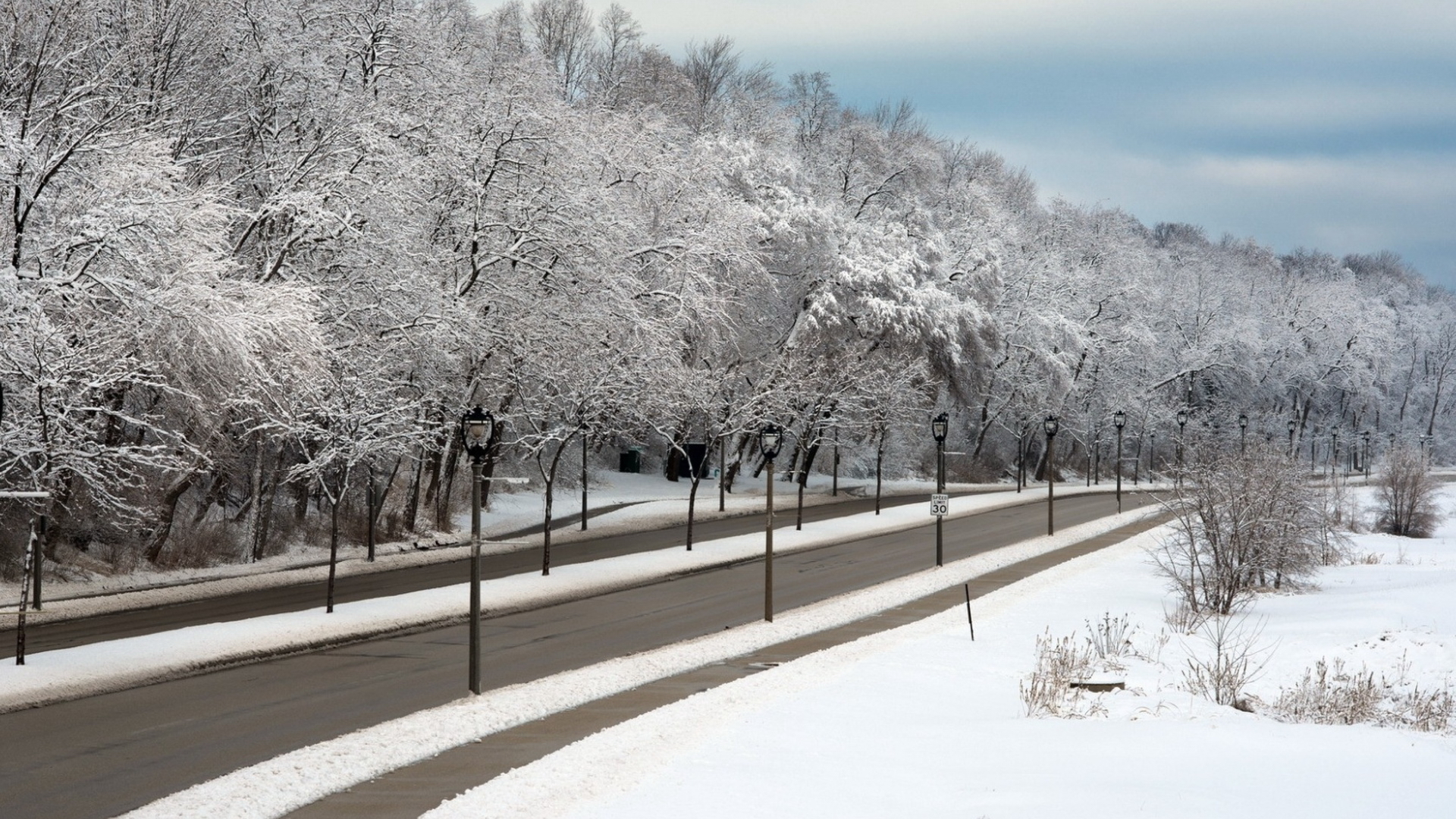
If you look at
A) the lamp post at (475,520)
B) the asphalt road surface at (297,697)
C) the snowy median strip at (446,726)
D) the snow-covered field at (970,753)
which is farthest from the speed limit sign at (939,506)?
the lamp post at (475,520)

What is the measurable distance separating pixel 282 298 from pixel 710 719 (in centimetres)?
1492

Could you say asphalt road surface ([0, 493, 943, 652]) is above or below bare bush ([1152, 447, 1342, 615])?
below

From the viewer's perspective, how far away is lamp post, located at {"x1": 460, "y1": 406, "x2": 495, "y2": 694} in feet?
51.5

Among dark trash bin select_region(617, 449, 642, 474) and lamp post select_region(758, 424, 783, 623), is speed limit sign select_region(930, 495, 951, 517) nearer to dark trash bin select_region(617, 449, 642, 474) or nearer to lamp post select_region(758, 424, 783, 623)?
lamp post select_region(758, 424, 783, 623)

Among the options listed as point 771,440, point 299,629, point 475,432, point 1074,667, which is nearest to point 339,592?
point 299,629

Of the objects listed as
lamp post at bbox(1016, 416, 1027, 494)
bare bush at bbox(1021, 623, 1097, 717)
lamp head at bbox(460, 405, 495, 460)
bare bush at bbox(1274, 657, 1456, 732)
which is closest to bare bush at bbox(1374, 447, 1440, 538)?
lamp post at bbox(1016, 416, 1027, 494)

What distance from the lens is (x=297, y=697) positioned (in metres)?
16.2

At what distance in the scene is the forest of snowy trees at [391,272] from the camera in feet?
74.3

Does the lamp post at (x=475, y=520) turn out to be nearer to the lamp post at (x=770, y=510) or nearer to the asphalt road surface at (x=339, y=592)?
the asphalt road surface at (x=339, y=592)

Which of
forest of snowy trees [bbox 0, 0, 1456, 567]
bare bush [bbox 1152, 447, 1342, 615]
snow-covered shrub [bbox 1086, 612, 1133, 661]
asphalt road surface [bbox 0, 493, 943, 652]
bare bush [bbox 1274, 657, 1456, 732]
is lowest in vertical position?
asphalt road surface [bbox 0, 493, 943, 652]

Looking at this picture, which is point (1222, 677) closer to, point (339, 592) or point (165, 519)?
point (339, 592)

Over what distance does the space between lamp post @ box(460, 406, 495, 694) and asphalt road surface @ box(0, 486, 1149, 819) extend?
0.66 m

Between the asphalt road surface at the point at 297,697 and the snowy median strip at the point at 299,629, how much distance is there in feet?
1.45

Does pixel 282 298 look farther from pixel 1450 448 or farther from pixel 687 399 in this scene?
pixel 1450 448
